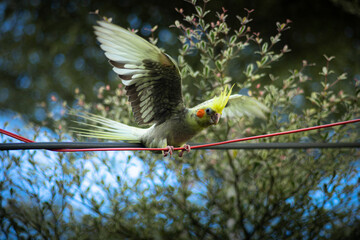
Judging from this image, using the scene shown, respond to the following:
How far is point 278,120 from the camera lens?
1.49 m

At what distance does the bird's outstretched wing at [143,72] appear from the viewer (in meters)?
0.89

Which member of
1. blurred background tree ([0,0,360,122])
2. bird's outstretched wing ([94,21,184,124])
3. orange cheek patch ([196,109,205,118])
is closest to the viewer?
bird's outstretched wing ([94,21,184,124])

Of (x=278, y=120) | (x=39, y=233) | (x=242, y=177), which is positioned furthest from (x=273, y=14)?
(x=39, y=233)

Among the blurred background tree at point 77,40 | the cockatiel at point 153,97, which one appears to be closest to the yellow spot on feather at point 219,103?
the cockatiel at point 153,97

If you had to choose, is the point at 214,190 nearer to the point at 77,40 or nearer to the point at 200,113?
the point at 200,113

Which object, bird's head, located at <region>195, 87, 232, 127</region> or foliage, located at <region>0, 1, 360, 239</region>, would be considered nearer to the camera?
bird's head, located at <region>195, 87, 232, 127</region>

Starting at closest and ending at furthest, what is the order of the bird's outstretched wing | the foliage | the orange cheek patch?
the bird's outstretched wing → the orange cheek patch → the foliage

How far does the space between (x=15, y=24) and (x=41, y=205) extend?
199 cm

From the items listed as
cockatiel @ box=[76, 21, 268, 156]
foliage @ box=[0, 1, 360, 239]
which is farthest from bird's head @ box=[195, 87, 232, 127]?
foliage @ box=[0, 1, 360, 239]

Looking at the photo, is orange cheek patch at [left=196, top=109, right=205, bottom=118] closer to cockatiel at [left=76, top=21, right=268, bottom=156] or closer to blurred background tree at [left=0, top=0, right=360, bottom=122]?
cockatiel at [left=76, top=21, right=268, bottom=156]

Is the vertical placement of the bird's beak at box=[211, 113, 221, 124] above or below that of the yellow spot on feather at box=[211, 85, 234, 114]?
below

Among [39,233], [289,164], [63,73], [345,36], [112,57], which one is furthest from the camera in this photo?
[63,73]

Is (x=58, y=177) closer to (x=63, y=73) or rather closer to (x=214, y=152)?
(x=214, y=152)

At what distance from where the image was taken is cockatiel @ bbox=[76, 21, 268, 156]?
92 centimetres
